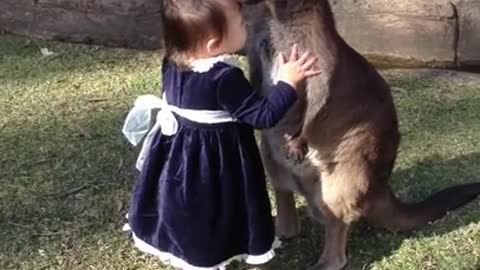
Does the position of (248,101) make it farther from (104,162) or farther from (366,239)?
(104,162)

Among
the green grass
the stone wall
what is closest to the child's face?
the green grass

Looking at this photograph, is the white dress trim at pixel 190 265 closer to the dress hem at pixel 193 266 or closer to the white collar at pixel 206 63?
the dress hem at pixel 193 266

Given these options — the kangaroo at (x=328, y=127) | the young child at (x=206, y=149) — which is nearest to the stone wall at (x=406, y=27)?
the kangaroo at (x=328, y=127)

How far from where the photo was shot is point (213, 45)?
2971 millimetres

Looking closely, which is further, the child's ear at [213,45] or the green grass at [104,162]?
the green grass at [104,162]

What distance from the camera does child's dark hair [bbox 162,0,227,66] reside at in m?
2.91

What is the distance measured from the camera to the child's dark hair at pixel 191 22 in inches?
115

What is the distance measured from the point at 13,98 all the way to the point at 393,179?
6.19 feet

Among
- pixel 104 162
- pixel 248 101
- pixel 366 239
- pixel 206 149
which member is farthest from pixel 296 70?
pixel 104 162

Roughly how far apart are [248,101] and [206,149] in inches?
7.7

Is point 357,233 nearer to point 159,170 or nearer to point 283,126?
point 283,126

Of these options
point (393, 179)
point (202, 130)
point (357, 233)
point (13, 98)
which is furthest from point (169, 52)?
point (13, 98)

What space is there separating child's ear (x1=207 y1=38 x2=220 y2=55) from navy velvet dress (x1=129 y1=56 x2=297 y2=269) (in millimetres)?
40

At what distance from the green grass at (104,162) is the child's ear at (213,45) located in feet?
2.77
